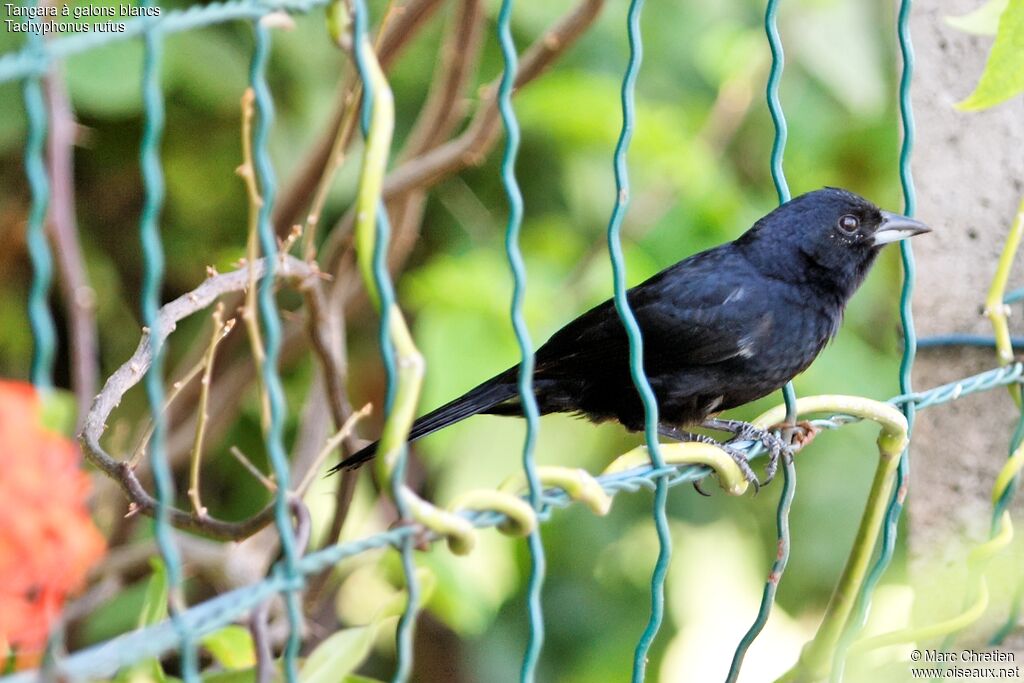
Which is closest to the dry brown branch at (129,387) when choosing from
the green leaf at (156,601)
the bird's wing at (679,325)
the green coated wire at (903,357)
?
the green leaf at (156,601)

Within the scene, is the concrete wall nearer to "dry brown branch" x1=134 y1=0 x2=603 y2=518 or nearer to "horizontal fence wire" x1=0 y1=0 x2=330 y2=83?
"dry brown branch" x1=134 y1=0 x2=603 y2=518

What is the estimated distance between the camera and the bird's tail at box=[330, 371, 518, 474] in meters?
2.64

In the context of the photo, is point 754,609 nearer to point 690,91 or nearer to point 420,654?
point 420,654

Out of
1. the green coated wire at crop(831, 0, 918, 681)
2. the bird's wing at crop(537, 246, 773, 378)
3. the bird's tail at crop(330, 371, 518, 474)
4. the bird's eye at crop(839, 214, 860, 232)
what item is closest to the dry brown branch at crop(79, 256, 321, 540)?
the bird's tail at crop(330, 371, 518, 474)

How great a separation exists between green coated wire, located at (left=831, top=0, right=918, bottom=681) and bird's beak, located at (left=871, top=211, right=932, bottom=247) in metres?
0.28

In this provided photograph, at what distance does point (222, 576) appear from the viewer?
10.7 feet

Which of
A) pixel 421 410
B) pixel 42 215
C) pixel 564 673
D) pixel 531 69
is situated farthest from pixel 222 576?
pixel 42 215

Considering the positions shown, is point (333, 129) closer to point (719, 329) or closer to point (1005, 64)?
point (719, 329)

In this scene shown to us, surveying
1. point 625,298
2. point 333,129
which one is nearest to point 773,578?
point 625,298

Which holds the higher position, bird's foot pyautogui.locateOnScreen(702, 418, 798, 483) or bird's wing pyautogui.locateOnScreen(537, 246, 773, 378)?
bird's wing pyautogui.locateOnScreen(537, 246, 773, 378)

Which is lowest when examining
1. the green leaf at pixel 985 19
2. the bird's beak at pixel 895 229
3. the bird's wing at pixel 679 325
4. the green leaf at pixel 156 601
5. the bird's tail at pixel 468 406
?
the green leaf at pixel 156 601

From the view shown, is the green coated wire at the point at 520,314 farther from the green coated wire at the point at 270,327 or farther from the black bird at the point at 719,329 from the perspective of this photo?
the black bird at the point at 719,329

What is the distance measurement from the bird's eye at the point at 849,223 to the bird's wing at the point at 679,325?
29 centimetres

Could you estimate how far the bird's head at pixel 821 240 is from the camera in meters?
2.89
